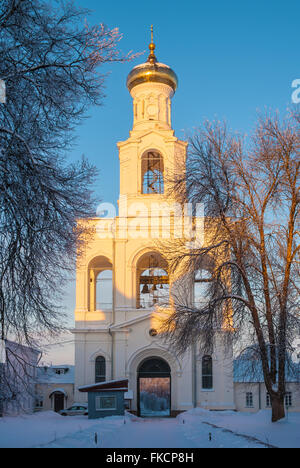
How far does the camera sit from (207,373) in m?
29.5

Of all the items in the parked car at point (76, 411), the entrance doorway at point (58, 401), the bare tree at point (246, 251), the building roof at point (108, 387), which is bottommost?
the entrance doorway at point (58, 401)

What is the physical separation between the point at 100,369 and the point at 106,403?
685 centimetres

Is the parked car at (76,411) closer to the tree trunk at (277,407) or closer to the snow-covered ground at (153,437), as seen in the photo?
the snow-covered ground at (153,437)

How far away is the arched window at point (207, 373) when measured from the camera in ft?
96.3

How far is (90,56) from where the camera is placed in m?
8.84

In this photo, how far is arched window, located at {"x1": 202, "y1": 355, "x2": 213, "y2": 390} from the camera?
96.3 feet

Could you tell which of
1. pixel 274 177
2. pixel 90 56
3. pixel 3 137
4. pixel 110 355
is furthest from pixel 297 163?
pixel 110 355

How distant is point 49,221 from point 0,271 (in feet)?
3.66

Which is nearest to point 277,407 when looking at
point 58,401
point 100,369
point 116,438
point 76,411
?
point 116,438

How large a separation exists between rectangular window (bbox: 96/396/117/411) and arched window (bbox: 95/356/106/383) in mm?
6504

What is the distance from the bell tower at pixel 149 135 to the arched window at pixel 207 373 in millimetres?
8921

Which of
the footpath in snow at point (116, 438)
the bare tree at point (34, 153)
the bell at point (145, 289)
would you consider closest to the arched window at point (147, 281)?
the bell at point (145, 289)

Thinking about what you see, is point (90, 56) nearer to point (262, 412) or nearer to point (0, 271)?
point (0, 271)

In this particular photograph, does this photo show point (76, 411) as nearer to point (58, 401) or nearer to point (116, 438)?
point (58, 401)
